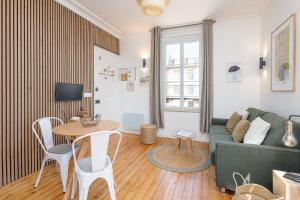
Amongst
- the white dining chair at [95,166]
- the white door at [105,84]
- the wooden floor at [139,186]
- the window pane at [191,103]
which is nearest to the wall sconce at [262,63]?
the window pane at [191,103]

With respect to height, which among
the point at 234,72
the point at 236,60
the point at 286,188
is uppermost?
the point at 236,60

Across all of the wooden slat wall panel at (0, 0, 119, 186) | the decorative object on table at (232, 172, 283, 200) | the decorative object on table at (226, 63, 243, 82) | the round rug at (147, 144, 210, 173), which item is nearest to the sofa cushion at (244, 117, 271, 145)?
the decorative object on table at (232, 172, 283, 200)

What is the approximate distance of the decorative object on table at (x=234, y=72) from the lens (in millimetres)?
3664

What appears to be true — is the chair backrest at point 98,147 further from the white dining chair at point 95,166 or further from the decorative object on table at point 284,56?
the decorative object on table at point 284,56

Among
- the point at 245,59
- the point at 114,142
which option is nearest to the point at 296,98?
the point at 245,59

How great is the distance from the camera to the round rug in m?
2.66

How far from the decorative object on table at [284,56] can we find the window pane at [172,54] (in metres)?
2.06

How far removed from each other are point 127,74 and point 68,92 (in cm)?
203

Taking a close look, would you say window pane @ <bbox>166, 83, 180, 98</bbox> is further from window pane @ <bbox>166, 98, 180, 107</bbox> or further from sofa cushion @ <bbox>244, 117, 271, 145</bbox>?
sofa cushion @ <bbox>244, 117, 271, 145</bbox>

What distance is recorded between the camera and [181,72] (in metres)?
4.21

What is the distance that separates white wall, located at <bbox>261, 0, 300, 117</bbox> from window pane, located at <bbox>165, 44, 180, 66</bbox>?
1871 mm

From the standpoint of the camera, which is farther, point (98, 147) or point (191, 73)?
point (191, 73)

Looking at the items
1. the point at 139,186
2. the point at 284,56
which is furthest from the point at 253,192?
the point at 284,56

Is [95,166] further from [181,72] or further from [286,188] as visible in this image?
[181,72]
